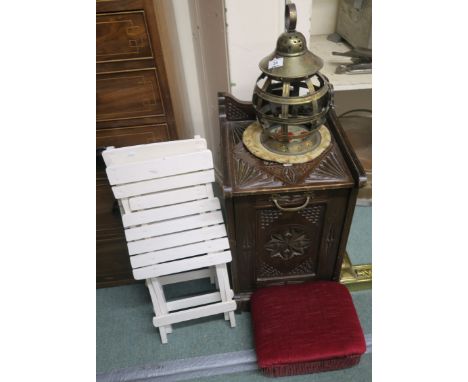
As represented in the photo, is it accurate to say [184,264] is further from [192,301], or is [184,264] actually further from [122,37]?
[122,37]

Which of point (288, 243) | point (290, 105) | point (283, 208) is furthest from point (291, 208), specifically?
point (290, 105)

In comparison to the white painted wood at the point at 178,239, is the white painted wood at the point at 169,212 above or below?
above

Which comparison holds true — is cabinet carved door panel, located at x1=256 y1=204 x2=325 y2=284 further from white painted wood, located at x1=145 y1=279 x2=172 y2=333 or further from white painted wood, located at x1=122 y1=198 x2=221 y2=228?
white painted wood, located at x1=145 y1=279 x2=172 y2=333

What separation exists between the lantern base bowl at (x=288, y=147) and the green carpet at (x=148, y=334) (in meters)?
0.75

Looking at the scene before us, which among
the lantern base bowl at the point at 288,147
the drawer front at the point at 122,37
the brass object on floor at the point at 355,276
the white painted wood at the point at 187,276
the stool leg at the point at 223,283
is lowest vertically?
the brass object on floor at the point at 355,276

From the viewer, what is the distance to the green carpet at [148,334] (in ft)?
4.99

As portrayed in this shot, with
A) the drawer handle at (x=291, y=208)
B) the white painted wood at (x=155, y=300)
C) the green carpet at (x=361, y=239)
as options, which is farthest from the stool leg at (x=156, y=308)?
the green carpet at (x=361, y=239)

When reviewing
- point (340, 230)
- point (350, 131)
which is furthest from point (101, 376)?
point (350, 131)

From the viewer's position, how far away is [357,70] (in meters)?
1.63

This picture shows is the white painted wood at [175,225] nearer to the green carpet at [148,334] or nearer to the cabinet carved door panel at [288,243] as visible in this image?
Result: the cabinet carved door panel at [288,243]

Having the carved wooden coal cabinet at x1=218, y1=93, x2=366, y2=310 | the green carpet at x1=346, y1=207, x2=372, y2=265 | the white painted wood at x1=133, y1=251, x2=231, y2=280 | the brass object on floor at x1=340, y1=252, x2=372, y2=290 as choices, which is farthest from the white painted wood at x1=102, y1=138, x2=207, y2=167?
the green carpet at x1=346, y1=207, x2=372, y2=265

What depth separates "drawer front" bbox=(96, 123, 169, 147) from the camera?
1.39 m

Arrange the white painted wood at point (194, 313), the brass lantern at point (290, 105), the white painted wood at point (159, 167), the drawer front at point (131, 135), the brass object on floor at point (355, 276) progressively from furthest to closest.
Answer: the brass object on floor at point (355, 276)
the white painted wood at point (194, 313)
the drawer front at point (131, 135)
the white painted wood at point (159, 167)
the brass lantern at point (290, 105)

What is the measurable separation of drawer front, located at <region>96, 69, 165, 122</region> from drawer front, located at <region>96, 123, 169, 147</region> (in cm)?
5
